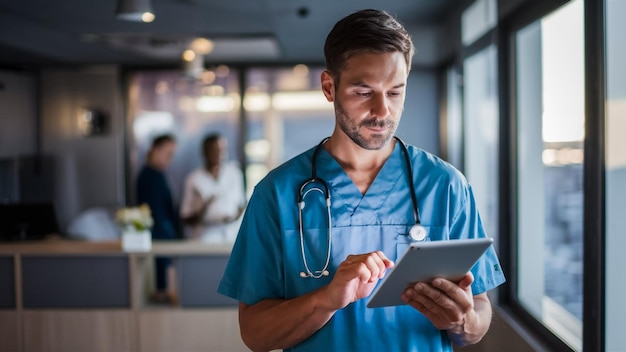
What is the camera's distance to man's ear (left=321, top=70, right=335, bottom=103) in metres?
1.35

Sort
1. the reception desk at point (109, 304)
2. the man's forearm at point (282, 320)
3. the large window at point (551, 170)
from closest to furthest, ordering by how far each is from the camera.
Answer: the man's forearm at point (282, 320)
the large window at point (551, 170)
the reception desk at point (109, 304)

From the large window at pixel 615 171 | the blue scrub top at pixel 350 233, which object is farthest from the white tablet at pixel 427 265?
the large window at pixel 615 171

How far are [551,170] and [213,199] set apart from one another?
244 cm

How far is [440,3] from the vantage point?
4.50 m

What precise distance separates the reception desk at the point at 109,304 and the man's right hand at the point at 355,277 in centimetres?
257

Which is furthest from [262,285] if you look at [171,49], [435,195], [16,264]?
[171,49]

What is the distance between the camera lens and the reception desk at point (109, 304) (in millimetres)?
3742

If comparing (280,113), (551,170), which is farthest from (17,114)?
(551,170)

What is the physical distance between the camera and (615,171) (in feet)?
6.53

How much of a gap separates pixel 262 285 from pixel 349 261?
0.81 feet

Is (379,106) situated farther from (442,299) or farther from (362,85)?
(442,299)

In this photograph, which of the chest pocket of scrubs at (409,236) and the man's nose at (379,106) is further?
the chest pocket of scrubs at (409,236)

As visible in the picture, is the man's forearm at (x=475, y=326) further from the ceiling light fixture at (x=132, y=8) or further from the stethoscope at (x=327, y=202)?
the ceiling light fixture at (x=132, y=8)

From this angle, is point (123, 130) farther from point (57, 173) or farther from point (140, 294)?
point (140, 294)
